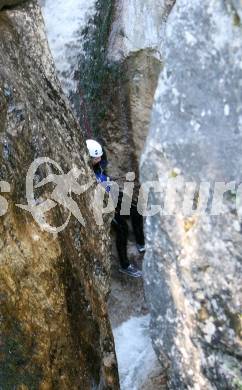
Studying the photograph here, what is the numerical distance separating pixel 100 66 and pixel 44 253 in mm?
3542

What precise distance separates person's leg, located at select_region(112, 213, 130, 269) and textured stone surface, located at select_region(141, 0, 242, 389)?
3.16m

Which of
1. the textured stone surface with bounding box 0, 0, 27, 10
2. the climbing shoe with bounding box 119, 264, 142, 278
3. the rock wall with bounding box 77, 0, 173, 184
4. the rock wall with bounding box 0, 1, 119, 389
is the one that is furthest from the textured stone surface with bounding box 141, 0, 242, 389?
the rock wall with bounding box 77, 0, 173, 184

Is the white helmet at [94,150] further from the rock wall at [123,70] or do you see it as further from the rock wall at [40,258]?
the rock wall at [40,258]

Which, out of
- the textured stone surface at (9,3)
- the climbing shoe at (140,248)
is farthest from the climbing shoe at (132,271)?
the textured stone surface at (9,3)

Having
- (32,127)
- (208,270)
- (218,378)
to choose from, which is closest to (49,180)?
(32,127)

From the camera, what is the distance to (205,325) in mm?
3748

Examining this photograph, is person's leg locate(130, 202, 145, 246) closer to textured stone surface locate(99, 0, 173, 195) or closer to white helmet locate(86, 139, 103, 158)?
textured stone surface locate(99, 0, 173, 195)

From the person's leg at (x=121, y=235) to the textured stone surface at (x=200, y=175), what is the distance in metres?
3.16

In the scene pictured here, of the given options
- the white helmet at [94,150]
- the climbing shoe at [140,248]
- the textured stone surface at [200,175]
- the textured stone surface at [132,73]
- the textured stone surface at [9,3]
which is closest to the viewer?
the textured stone surface at [200,175]

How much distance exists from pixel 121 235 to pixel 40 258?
2.95 metres

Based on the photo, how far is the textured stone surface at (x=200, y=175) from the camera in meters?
3.53

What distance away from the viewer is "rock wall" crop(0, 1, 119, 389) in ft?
13.8

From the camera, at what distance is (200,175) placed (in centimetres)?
369

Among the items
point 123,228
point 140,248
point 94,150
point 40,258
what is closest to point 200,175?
point 40,258
